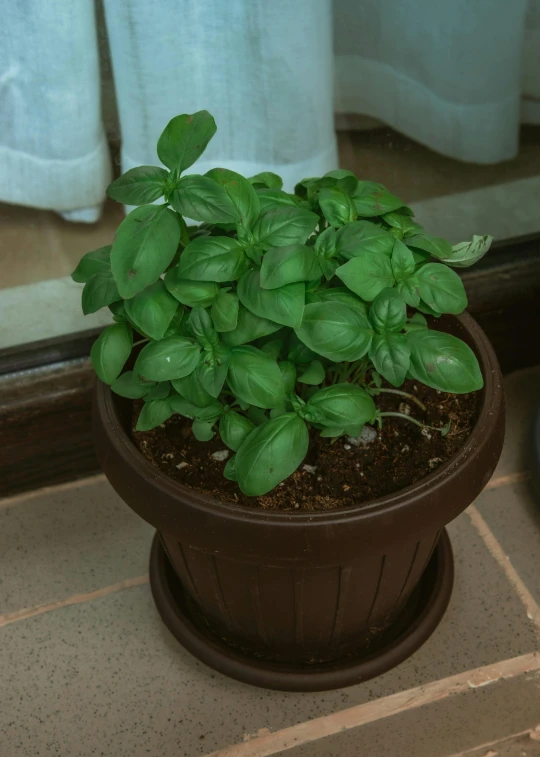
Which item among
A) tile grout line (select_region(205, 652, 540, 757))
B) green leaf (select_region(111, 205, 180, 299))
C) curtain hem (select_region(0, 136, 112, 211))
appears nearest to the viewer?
green leaf (select_region(111, 205, 180, 299))

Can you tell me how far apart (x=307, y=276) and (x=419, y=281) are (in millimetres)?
121

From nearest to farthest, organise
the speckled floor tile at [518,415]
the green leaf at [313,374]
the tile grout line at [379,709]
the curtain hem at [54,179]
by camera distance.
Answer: the green leaf at [313,374] < the tile grout line at [379,709] < the curtain hem at [54,179] < the speckled floor tile at [518,415]

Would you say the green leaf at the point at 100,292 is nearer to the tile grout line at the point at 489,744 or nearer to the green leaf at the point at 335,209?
the green leaf at the point at 335,209

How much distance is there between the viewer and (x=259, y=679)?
3.46 feet

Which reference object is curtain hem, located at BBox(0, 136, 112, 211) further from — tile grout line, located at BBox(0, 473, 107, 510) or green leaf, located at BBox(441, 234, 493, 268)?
green leaf, located at BBox(441, 234, 493, 268)

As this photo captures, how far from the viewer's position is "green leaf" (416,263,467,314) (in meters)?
0.81

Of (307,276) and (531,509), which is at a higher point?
(307,276)

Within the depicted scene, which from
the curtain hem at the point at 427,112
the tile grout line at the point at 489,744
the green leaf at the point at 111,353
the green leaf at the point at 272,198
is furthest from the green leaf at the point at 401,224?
the tile grout line at the point at 489,744

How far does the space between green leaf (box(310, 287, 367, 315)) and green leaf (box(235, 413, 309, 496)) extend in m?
0.13

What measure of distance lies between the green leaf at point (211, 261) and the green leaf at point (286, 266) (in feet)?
0.12

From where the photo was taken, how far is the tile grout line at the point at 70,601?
1177 mm

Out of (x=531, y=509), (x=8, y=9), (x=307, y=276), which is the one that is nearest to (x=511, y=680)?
(x=531, y=509)

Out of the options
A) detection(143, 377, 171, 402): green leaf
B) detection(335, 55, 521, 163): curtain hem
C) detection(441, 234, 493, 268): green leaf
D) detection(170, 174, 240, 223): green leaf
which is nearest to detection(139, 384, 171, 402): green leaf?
detection(143, 377, 171, 402): green leaf

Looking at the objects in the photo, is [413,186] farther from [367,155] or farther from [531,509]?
[531,509]
